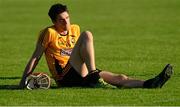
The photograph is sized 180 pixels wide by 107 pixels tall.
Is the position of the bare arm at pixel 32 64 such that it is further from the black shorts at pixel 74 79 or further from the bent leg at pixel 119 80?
the bent leg at pixel 119 80

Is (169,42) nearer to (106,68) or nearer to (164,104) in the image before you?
(106,68)

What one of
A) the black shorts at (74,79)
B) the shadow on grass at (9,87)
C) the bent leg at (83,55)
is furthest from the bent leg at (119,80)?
the shadow on grass at (9,87)

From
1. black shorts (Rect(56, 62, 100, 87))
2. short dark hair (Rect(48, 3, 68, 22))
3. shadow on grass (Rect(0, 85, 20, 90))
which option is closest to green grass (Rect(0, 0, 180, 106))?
shadow on grass (Rect(0, 85, 20, 90))

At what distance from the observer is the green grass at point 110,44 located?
11.9 metres

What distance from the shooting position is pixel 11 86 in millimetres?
13266

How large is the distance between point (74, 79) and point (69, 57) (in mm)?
381

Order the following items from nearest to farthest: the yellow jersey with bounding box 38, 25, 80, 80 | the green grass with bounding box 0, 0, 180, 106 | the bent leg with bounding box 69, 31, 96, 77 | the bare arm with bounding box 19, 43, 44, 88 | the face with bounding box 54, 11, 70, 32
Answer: the green grass with bounding box 0, 0, 180, 106 → the bent leg with bounding box 69, 31, 96, 77 → the bare arm with bounding box 19, 43, 44, 88 → the face with bounding box 54, 11, 70, 32 → the yellow jersey with bounding box 38, 25, 80, 80

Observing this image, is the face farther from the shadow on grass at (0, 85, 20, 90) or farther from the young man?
the shadow on grass at (0, 85, 20, 90)

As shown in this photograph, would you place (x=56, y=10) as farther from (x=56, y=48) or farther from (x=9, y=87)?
(x=9, y=87)

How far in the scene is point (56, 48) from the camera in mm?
13156

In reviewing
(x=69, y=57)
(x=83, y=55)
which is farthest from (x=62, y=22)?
(x=83, y=55)

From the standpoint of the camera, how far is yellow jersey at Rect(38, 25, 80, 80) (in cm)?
1308

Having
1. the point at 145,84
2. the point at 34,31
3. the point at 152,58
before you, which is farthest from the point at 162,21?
the point at 145,84

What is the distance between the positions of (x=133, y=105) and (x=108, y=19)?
23930 mm
